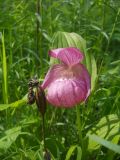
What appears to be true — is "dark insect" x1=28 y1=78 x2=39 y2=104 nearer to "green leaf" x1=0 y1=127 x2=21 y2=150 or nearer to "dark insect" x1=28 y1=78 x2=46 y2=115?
"dark insect" x1=28 y1=78 x2=46 y2=115

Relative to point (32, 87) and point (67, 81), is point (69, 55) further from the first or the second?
point (32, 87)

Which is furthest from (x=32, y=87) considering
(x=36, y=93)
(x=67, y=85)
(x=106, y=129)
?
A: (x=106, y=129)

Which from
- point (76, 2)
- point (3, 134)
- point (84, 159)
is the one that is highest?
point (76, 2)

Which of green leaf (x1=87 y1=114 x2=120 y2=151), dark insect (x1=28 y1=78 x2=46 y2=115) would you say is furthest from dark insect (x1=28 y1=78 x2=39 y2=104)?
green leaf (x1=87 y1=114 x2=120 y2=151)

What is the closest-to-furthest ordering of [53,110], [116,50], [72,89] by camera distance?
[72,89]
[53,110]
[116,50]

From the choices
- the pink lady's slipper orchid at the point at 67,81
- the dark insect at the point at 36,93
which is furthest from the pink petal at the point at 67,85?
the dark insect at the point at 36,93

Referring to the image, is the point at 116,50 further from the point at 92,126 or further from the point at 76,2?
the point at 92,126

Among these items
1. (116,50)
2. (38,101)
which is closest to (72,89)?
(38,101)
